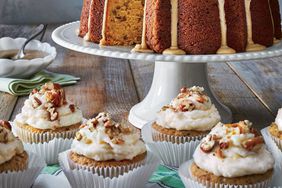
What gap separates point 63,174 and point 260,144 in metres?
0.50

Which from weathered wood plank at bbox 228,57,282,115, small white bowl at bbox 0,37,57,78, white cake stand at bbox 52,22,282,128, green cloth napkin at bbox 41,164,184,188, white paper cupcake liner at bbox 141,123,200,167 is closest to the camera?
green cloth napkin at bbox 41,164,184,188

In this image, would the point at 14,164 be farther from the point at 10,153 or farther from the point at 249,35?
the point at 249,35

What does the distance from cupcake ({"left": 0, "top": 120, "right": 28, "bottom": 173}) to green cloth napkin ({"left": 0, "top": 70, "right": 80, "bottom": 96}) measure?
90 centimetres

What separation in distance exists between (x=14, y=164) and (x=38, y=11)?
292 centimetres

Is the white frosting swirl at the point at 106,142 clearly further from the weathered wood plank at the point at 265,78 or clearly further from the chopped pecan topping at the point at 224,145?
the weathered wood plank at the point at 265,78

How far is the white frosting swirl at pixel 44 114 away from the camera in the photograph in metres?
1.88

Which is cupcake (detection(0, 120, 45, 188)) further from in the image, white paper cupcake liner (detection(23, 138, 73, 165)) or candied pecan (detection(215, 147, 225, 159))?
candied pecan (detection(215, 147, 225, 159))

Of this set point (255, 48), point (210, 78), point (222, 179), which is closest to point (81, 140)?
point (222, 179)

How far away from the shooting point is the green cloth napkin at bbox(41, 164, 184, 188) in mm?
1751

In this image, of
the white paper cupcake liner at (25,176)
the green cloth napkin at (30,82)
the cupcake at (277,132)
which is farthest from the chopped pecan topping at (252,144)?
the green cloth napkin at (30,82)

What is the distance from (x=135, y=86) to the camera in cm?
272

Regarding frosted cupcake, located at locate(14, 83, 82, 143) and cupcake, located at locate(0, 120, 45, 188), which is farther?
frosted cupcake, located at locate(14, 83, 82, 143)

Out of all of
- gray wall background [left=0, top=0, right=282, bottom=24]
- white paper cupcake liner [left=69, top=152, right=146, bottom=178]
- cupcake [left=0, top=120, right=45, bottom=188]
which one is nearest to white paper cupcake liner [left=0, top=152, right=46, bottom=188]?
cupcake [left=0, top=120, right=45, bottom=188]

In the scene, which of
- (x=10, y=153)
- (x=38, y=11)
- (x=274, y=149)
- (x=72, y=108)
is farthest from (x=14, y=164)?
(x=38, y=11)
